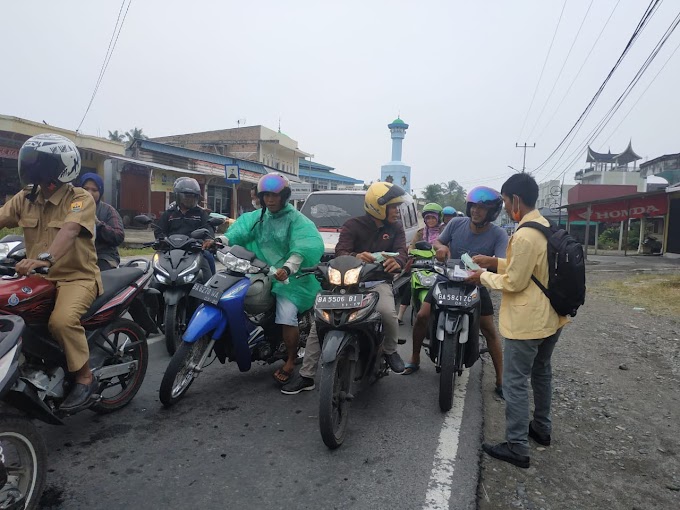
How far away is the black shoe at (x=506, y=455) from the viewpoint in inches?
125

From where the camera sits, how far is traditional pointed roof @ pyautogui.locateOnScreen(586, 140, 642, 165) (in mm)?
59781

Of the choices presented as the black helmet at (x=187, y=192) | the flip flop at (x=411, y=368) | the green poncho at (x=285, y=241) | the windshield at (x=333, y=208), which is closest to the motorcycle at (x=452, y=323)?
the flip flop at (x=411, y=368)

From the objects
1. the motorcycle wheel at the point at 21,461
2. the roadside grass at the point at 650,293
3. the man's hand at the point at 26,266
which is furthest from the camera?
the roadside grass at the point at 650,293

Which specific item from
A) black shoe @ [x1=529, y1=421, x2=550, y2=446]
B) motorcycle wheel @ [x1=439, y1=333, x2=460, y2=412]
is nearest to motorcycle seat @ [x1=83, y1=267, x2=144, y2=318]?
motorcycle wheel @ [x1=439, y1=333, x2=460, y2=412]

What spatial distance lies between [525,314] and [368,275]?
1120 mm

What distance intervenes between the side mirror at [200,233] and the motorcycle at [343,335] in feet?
5.41

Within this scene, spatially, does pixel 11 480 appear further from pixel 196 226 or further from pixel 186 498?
pixel 196 226

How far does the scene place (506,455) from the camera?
322cm

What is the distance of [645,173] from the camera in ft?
174

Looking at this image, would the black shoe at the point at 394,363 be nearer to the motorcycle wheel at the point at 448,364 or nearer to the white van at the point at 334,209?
the motorcycle wheel at the point at 448,364

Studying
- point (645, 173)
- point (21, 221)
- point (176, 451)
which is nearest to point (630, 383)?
point (176, 451)

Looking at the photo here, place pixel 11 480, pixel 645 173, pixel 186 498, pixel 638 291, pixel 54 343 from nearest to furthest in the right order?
1. pixel 11 480
2. pixel 186 498
3. pixel 54 343
4. pixel 638 291
5. pixel 645 173

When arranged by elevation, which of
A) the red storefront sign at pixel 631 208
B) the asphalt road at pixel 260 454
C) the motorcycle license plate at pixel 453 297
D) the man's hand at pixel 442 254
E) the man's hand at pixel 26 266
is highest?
the red storefront sign at pixel 631 208

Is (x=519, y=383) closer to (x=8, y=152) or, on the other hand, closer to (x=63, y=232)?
(x=63, y=232)
